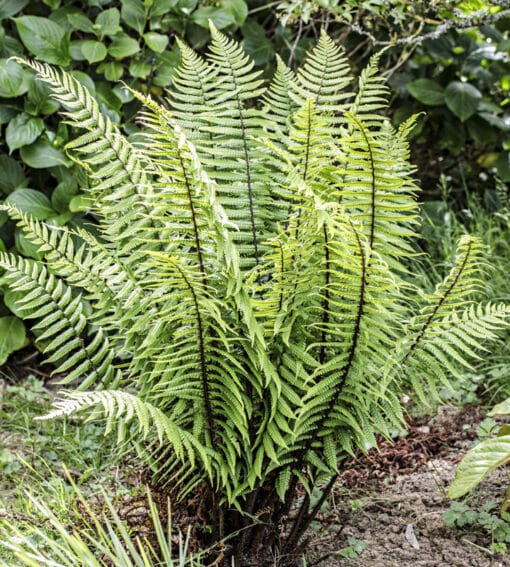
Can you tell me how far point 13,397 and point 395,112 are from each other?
2.49 meters

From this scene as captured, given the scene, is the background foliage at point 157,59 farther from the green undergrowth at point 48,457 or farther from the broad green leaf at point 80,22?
the green undergrowth at point 48,457

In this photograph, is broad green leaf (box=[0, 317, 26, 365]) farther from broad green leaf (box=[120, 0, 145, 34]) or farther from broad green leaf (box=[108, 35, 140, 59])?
broad green leaf (box=[120, 0, 145, 34])

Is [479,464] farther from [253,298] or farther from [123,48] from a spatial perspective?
[123,48]

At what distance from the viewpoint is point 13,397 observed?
9.84 ft

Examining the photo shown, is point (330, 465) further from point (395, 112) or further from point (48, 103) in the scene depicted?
point (395, 112)

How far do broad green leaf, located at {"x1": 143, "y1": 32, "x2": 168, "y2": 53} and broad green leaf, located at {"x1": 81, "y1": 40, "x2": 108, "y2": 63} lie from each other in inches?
7.4

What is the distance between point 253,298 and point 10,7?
2.08 meters

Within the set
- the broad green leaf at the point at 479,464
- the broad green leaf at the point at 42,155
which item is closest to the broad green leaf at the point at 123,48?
the broad green leaf at the point at 42,155

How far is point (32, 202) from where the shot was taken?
2996 mm

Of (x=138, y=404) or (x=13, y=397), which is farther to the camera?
(x=13, y=397)

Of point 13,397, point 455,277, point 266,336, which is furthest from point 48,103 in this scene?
point 455,277

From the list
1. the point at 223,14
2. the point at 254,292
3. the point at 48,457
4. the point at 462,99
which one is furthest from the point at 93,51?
the point at 462,99

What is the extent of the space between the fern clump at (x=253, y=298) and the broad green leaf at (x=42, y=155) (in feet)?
4.04

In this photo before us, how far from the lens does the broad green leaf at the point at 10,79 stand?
9.33ft
